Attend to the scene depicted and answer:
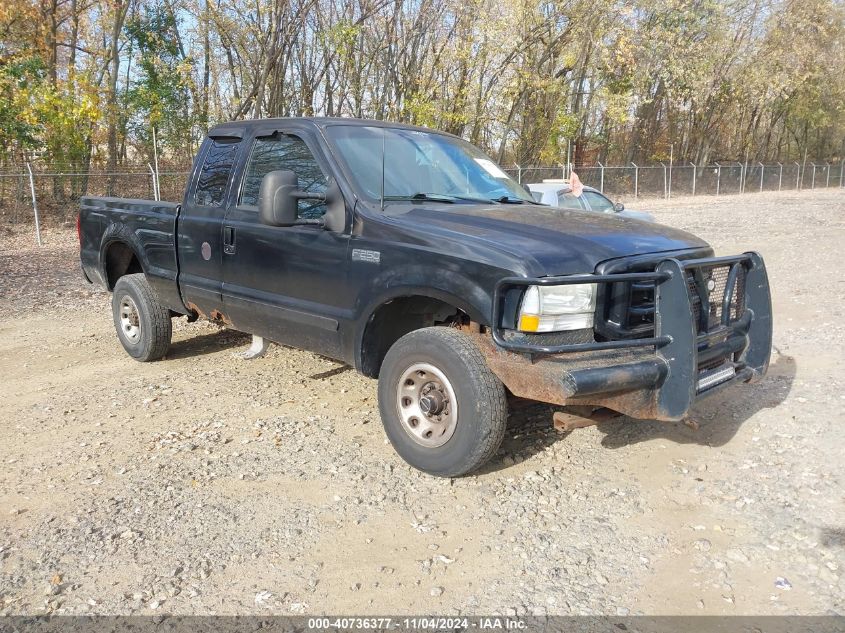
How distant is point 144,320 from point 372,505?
133 inches

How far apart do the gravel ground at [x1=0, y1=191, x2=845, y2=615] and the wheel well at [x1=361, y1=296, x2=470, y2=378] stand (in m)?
0.58

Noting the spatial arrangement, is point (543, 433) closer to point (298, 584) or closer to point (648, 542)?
point (648, 542)

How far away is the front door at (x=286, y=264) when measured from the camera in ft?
14.7

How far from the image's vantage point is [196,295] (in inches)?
222

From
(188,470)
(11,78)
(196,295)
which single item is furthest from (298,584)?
(11,78)

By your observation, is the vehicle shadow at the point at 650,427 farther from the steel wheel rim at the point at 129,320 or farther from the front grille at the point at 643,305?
the steel wheel rim at the point at 129,320

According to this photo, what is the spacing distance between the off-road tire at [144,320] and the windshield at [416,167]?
2522mm

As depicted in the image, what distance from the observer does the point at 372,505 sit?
377 centimetres

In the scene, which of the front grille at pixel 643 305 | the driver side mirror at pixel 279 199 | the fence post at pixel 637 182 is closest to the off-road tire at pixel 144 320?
the driver side mirror at pixel 279 199

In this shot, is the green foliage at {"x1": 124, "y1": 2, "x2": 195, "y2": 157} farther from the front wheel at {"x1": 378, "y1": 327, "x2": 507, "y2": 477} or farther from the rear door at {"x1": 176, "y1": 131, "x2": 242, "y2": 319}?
the front wheel at {"x1": 378, "y1": 327, "x2": 507, "y2": 477}

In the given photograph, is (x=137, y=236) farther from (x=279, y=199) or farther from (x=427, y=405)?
(x=427, y=405)

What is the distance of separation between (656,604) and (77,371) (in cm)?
516

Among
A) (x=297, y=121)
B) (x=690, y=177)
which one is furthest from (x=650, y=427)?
(x=690, y=177)

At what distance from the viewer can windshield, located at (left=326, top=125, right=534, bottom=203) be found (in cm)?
453
